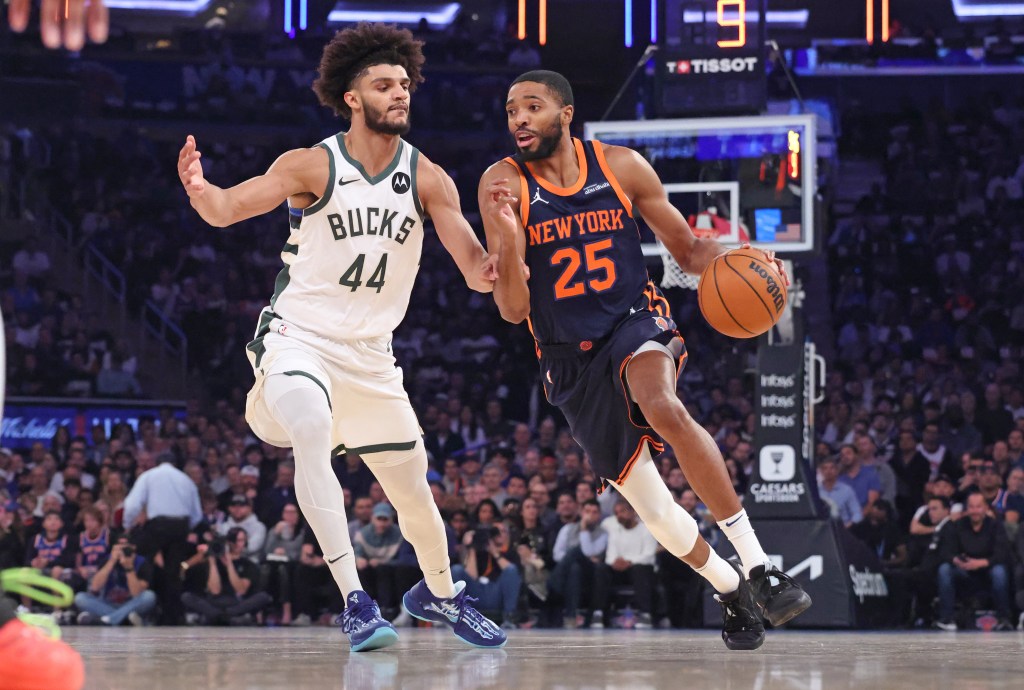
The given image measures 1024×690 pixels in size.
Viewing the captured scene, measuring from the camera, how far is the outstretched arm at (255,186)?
15.0 feet

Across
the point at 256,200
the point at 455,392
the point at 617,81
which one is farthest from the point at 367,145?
the point at 617,81

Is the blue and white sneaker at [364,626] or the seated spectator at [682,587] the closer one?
the blue and white sneaker at [364,626]

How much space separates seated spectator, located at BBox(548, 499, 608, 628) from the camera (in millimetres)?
10305

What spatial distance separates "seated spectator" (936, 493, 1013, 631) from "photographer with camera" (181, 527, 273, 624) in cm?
506

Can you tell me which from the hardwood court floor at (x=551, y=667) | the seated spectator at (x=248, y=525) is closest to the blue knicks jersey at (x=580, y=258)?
the hardwood court floor at (x=551, y=667)

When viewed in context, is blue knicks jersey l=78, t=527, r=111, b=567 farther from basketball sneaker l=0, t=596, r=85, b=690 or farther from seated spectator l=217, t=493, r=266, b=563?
basketball sneaker l=0, t=596, r=85, b=690

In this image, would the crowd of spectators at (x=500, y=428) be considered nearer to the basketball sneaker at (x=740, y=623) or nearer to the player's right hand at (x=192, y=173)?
the basketball sneaker at (x=740, y=623)

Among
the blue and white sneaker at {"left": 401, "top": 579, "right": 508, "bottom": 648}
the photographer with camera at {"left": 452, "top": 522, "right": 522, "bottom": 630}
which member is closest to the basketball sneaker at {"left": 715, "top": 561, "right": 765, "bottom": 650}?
the blue and white sneaker at {"left": 401, "top": 579, "right": 508, "bottom": 648}

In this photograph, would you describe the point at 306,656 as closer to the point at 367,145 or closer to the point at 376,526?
the point at 367,145

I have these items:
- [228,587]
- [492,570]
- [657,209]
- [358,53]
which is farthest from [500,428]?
[358,53]

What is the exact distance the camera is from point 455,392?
15172 mm

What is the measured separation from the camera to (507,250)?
4844mm

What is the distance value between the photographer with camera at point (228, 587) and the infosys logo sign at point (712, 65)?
4900 millimetres

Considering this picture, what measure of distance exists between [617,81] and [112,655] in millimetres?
16008
